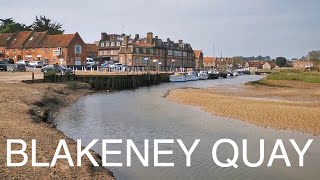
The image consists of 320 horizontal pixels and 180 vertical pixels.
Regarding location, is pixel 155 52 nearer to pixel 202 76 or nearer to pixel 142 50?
pixel 142 50

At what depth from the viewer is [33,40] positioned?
97.4 meters

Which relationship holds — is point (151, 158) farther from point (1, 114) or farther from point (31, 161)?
point (1, 114)

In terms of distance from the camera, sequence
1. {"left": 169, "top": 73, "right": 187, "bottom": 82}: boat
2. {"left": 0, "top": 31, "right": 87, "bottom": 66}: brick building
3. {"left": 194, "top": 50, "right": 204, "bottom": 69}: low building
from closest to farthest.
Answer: {"left": 0, "top": 31, "right": 87, "bottom": 66}: brick building → {"left": 169, "top": 73, "right": 187, "bottom": 82}: boat → {"left": 194, "top": 50, "right": 204, "bottom": 69}: low building

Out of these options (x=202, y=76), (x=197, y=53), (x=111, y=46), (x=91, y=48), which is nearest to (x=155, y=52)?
(x=111, y=46)

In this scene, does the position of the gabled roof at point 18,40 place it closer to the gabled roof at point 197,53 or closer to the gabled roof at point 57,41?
the gabled roof at point 57,41

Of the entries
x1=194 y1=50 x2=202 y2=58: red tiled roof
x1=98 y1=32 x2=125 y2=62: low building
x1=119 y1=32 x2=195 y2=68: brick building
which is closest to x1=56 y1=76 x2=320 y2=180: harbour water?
x1=119 y1=32 x2=195 y2=68: brick building

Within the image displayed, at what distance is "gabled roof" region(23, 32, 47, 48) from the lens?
96.4 m

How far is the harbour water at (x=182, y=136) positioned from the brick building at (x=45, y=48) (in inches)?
2338

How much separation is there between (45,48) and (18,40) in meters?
10.4

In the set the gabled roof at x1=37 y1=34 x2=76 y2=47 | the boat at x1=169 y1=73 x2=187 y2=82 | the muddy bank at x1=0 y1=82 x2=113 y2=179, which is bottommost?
the muddy bank at x1=0 y1=82 x2=113 y2=179

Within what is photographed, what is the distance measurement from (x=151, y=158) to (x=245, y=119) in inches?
510

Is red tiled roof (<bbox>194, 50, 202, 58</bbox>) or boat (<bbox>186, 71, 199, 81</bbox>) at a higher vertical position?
red tiled roof (<bbox>194, 50, 202, 58</bbox>)

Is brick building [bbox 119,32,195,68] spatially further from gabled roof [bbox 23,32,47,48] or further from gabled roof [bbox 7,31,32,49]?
gabled roof [bbox 7,31,32,49]

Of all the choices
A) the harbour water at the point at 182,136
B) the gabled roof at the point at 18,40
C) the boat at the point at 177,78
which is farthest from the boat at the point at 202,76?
the harbour water at the point at 182,136
